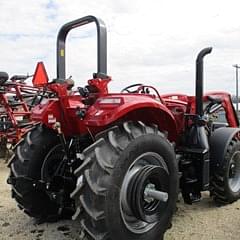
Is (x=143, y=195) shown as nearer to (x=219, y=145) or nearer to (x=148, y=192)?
(x=148, y=192)

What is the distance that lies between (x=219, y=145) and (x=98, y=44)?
2.10 metres

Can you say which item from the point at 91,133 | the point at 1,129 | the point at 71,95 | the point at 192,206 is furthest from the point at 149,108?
the point at 1,129

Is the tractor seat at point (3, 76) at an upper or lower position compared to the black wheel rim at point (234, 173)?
upper

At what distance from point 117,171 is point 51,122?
0.97 metres

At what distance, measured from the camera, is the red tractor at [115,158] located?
3.17 m

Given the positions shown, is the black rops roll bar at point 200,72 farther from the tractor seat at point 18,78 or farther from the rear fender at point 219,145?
the tractor seat at point 18,78

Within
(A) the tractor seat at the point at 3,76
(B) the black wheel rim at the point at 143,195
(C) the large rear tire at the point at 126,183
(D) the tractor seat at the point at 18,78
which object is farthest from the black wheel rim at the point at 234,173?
(D) the tractor seat at the point at 18,78

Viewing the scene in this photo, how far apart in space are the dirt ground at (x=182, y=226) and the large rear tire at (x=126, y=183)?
54 centimetres

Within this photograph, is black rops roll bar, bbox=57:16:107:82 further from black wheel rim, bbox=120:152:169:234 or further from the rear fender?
the rear fender

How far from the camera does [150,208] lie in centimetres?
356

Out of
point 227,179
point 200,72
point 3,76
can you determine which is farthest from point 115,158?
point 3,76

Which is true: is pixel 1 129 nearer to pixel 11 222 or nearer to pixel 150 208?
pixel 11 222

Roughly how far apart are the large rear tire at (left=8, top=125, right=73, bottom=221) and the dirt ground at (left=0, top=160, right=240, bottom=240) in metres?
0.20

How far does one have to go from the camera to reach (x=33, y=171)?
409 cm
